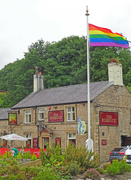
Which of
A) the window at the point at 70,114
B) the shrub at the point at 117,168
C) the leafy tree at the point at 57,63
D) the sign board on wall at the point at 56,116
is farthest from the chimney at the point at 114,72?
the shrub at the point at 117,168

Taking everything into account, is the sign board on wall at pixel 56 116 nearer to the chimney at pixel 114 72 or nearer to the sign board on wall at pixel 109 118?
the sign board on wall at pixel 109 118

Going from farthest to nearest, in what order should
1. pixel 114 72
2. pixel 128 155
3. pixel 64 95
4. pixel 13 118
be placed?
pixel 13 118
pixel 64 95
pixel 114 72
pixel 128 155

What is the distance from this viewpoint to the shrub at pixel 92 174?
14.2 m

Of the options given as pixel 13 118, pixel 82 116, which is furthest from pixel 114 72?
pixel 13 118

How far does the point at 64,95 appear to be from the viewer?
32.9 meters

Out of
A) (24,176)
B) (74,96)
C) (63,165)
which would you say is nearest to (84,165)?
Result: (63,165)

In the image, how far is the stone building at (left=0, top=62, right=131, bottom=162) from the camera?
29234 millimetres

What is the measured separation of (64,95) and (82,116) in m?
4.00

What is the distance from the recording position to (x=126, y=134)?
31.6 meters

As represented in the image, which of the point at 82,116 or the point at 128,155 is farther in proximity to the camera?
the point at 82,116

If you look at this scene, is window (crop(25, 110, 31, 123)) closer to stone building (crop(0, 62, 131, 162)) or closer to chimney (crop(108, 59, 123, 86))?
stone building (crop(0, 62, 131, 162))

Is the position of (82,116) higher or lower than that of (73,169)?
higher

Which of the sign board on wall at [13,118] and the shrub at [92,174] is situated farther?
the sign board on wall at [13,118]

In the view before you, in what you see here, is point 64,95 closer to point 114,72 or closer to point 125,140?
point 114,72
